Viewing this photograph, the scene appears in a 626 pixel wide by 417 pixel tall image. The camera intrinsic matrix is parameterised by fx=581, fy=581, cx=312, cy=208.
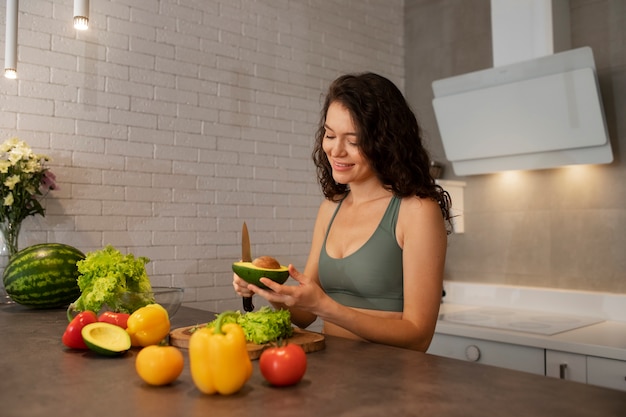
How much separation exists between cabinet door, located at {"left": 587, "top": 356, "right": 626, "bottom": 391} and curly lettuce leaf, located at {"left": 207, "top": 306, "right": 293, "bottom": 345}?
1750mm

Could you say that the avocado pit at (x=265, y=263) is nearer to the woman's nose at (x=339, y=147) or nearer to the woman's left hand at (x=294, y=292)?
the woman's left hand at (x=294, y=292)

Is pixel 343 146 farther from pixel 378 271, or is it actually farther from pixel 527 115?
pixel 527 115

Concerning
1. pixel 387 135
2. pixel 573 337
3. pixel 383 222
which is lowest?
pixel 573 337

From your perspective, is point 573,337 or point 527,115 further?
point 527,115

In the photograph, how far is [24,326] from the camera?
1.95 meters

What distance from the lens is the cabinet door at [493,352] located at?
111 inches

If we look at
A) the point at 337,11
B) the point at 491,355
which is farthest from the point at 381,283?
the point at 337,11

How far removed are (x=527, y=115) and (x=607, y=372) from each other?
4.90 feet

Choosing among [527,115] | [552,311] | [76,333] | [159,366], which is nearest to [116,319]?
[76,333]

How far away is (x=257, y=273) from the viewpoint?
1.48m

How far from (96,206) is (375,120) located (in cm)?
185

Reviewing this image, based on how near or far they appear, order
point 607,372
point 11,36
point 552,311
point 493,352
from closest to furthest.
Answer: point 11,36 → point 607,372 → point 493,352 → point 552,311

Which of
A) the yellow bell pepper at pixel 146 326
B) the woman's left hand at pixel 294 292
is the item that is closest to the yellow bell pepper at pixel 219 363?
the woman's left hand at pixel 294 292

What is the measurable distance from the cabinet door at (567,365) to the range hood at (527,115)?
1.19 meters
